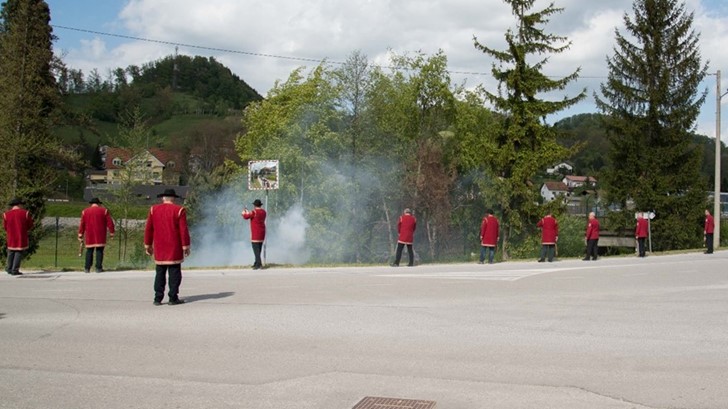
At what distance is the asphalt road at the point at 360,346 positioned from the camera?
6164 mm

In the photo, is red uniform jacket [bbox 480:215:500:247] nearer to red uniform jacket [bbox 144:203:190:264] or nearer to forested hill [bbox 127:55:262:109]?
red uniform jacket [bbox 144:203:190:264]

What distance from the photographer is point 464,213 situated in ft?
118

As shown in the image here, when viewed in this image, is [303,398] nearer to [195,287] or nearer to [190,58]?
[195,287]

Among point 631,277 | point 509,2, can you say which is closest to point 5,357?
point 631,277

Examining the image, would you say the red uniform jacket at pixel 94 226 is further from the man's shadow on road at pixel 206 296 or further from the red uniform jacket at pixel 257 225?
the man's shadow on road at pixel 206 296

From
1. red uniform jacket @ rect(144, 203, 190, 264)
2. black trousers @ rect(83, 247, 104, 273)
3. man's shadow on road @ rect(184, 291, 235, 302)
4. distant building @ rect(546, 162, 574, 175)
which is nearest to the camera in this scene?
red uniform jacket @ rect(144, 203, 190, 264)

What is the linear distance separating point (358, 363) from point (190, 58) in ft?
526

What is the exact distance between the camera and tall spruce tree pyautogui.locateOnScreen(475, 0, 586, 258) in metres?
31.9

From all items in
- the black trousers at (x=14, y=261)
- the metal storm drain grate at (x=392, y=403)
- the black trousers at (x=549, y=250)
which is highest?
the black trousers at (x=549, y=250)

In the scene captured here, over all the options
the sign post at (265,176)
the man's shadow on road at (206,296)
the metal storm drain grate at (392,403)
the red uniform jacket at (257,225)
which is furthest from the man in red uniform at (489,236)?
the metal storm drain grate at (392,403)

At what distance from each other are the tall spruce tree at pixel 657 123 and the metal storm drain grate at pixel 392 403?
3433 cm

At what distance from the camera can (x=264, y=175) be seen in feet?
63.1

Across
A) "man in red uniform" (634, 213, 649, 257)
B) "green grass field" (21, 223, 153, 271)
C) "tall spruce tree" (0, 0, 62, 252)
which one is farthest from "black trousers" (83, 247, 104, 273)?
"man in red uniform" (634, 213, 649, 257)

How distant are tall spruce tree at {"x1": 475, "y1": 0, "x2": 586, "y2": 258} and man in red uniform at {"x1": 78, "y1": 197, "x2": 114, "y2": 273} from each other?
20022 millimetres
